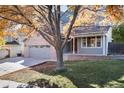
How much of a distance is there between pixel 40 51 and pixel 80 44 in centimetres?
270

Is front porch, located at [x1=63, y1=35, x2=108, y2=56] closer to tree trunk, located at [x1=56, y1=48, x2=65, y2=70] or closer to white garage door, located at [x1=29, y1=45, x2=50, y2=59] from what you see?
white garage door, located at [x1=29, y1=45, x2=50, y2=59]

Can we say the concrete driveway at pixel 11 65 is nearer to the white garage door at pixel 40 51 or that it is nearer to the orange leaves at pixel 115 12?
the white garage door at pixel 40 51

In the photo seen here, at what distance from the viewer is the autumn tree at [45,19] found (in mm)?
6219

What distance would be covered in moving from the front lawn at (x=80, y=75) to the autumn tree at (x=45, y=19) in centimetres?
39

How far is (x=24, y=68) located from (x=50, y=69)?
24.5 inches

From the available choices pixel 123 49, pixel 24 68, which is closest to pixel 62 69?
pixel 24 68

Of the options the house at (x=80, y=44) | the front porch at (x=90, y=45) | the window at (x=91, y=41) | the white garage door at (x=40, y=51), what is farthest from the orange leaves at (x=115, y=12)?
the window at (x=91, y=41)

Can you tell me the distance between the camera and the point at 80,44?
1061cm

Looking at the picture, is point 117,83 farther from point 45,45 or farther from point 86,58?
point 45,45

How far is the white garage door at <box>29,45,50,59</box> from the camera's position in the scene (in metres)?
7.88

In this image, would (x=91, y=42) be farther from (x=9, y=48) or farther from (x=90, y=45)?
(x=9, y=48)

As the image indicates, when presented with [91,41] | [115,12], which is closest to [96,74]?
[115,12]

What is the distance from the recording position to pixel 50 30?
6727 mm
